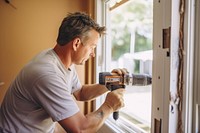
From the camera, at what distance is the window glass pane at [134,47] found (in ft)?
4.77

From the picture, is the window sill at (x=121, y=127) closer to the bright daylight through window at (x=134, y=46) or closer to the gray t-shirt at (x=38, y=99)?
the bright daylight through window at (x=134, y=46)

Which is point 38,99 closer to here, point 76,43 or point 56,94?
point 56,94

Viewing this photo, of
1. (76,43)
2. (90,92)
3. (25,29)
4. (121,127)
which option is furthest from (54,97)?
(25,29)

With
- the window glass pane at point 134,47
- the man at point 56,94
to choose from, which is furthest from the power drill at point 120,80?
the window glass pane at point 134,47

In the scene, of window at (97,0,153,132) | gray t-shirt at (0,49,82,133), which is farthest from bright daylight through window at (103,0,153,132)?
gray t-shirt at (0,49,82,133)

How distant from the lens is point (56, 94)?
0.95 m

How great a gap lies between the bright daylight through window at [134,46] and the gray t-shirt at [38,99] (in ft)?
1.71

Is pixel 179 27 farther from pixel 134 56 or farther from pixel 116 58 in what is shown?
pixel 116 58

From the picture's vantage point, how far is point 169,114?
0.94m

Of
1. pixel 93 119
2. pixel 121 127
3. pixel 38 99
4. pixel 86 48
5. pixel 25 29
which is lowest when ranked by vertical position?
pixel 121 127

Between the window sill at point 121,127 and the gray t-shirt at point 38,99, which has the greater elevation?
the gray t-shirt at point 38,99

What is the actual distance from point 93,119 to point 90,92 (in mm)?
444

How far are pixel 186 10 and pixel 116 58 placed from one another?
112 cm

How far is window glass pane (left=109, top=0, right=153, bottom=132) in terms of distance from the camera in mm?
1454
